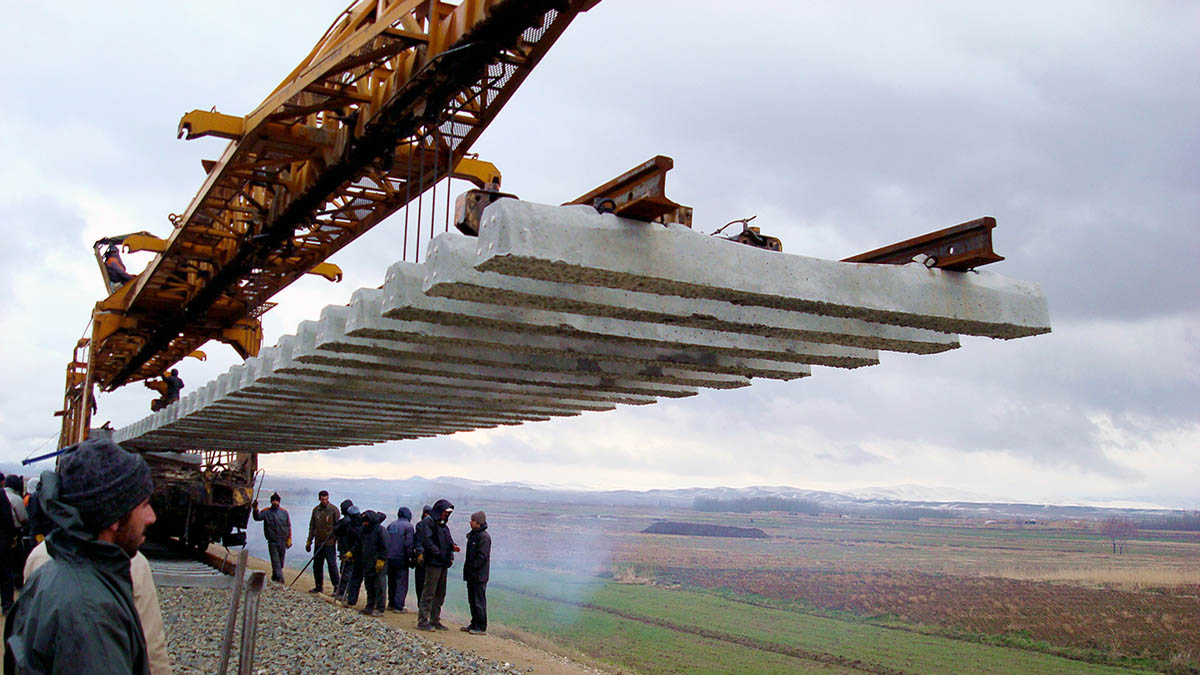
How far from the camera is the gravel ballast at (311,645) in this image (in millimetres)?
9430

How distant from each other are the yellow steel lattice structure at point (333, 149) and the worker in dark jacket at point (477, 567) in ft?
14.9

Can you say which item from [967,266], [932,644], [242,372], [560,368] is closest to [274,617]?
[242,372]

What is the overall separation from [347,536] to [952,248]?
1094 cm

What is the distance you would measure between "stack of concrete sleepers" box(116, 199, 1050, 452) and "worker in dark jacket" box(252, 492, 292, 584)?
5970 mm

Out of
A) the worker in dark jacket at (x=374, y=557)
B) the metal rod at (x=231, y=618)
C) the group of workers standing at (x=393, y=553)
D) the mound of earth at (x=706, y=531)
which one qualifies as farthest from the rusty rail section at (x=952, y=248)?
the mound of earth at (x=706, y=531)

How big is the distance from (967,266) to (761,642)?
76.7 feet

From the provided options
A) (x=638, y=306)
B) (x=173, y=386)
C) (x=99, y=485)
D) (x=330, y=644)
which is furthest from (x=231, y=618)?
(x=173, y=386)

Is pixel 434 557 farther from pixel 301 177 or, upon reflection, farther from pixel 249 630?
pixel 249 630

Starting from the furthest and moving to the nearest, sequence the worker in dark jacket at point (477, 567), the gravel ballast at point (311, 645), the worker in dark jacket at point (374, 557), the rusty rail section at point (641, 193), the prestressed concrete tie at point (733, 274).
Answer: the worker in dark jacket at point (374, 557), the worker in dark jacket at point (477, 567), the gravel ballast at point (311, 645), the rusty rail section at point (641, 193), the prestressed concrete tie at point (733, 274)

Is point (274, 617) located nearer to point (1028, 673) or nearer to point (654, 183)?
point (654, 183)

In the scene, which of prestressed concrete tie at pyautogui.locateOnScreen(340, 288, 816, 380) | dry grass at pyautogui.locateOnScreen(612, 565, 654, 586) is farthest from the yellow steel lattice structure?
dry grass at pyautogui.locateOnScreen(612, 565, 654, 586)

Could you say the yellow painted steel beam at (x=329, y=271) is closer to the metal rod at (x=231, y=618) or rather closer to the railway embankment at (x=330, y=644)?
the railway embankment at (x=330, y=644)

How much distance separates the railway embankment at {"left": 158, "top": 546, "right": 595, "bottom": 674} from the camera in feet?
31.1

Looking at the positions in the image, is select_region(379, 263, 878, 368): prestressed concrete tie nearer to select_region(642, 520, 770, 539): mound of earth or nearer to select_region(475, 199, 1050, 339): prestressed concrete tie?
select_region(475, 199, 1050, 339): prestressed concrete tie
